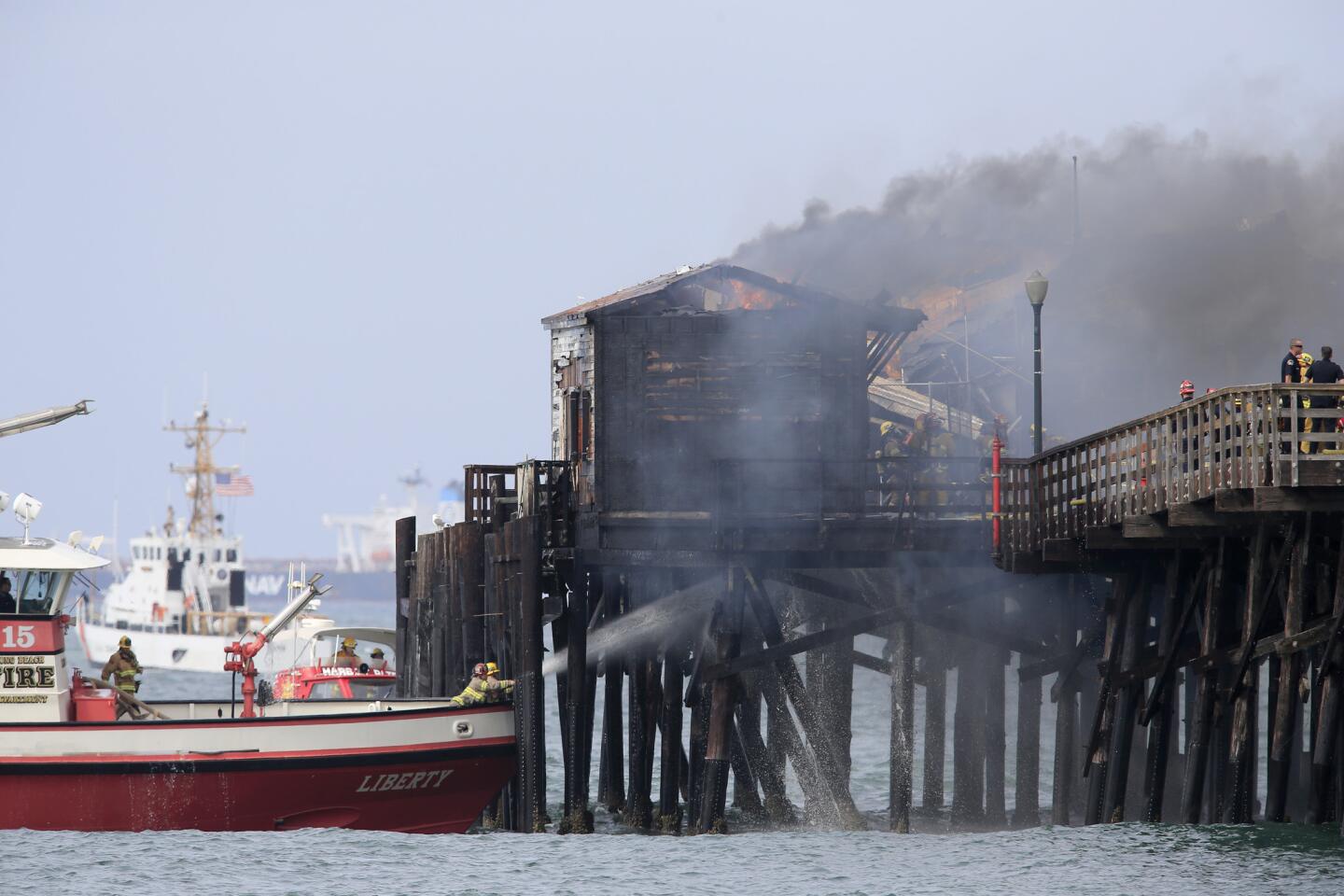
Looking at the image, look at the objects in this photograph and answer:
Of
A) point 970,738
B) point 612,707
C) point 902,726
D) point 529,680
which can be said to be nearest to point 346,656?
point 612,707

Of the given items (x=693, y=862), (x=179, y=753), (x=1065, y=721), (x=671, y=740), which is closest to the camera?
(x=693, y=862)

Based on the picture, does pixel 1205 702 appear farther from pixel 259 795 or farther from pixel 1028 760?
pixel 259 795

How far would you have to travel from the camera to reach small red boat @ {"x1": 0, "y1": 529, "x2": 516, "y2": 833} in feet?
93.0

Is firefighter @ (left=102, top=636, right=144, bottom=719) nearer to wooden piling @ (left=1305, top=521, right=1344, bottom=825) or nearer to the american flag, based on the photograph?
wooden piling @ (left=1305, top=521, right=1344, bottom=825)

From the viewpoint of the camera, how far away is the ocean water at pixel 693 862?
80.7ft

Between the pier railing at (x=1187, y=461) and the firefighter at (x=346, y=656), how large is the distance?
18224 mm

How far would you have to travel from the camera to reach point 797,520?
97.0 ft

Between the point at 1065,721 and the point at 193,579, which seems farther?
the point at 193,579

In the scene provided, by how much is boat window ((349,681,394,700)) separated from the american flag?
6618 cm

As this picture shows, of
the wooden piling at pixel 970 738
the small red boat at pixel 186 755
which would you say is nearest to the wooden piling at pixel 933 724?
the wooden piling at pixel 970 738

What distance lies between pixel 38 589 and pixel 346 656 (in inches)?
594

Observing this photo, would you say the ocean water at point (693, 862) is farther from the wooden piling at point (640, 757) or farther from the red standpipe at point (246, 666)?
the red standpipe at point (246, 666)

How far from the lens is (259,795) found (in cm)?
2888

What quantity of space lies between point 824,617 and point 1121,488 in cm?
1003
